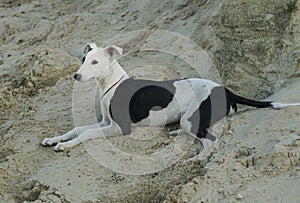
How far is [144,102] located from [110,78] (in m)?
0.53

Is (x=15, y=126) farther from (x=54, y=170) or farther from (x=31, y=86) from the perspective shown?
(x=54, y=170)

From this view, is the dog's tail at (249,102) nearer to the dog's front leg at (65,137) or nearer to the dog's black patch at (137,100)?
the dog's black patch at (137,100)

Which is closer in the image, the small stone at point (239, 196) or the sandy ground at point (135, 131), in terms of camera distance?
the small stone at point (239, 196)

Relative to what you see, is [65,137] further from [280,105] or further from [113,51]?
[280,105]

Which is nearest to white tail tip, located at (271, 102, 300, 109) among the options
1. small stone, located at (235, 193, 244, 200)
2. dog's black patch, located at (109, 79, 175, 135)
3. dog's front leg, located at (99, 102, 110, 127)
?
dog's black patch, located at (109, 79, 175, 135)

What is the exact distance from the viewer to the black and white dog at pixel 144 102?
20.0ft

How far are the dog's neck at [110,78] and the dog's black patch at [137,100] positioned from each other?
0.09m

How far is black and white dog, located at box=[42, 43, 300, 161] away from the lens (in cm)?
609

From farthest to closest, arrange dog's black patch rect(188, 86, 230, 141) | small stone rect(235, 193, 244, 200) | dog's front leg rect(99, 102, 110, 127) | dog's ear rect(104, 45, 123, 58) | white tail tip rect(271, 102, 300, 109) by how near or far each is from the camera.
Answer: dog's front leg rect(99, 102, 110, 127) < dog's ear rect(104, 45, 123, 58) < dog's black patch rect(188, 86, 230, 141) < white tail tip rect(271, 102, 300, 109) < small stone rect(235, 193, 244, 200)

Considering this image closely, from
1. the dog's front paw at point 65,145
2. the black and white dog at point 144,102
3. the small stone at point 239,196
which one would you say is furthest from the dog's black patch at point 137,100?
the small stone at point 239,196

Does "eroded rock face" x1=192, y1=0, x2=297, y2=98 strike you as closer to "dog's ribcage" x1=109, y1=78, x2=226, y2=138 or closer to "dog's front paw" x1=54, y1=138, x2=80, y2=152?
"dog's ribcage" x1=109, y1=78, x2=226, y2=138

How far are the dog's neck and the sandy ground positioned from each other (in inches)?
19.9

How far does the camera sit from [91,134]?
638 centimetres

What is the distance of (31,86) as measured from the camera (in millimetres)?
7863
